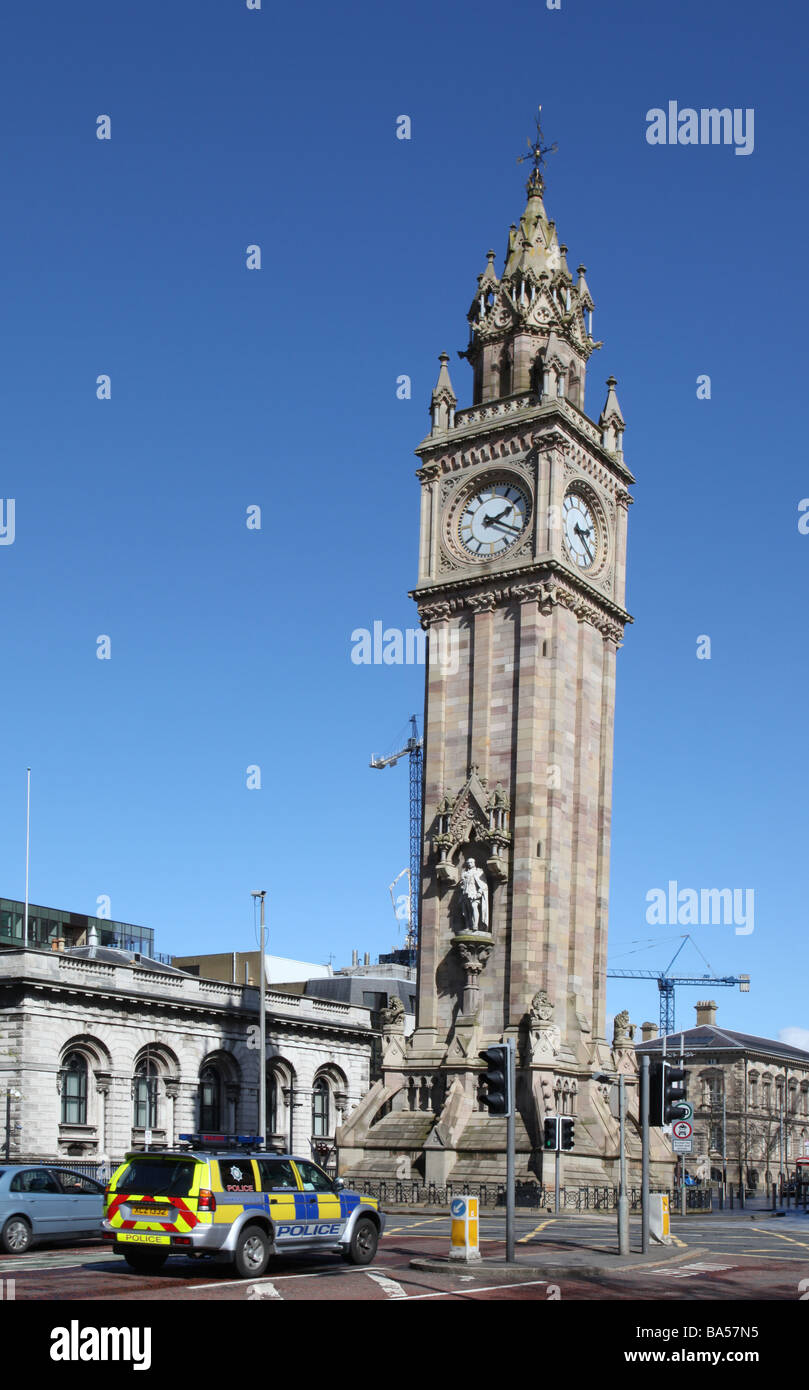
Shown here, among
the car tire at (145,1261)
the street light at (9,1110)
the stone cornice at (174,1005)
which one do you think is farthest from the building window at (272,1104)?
the car tire at (145,1261)

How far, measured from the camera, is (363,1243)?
2638cm

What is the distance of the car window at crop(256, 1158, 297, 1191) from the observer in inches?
969

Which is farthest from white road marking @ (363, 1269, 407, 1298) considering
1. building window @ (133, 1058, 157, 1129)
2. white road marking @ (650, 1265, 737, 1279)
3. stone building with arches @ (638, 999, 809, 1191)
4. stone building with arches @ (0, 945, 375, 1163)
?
stone building with arches @ (638, 999, 809, 1191)

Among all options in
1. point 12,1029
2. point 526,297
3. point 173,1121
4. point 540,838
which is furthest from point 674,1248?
point 526,297

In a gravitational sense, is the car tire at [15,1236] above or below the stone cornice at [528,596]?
below

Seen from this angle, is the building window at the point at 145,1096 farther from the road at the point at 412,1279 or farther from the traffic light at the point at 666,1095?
the traffic light at the point at 666,1095

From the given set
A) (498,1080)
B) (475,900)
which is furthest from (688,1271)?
(475,900)

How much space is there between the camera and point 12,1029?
55.9 meters

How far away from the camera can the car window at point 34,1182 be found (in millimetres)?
28422

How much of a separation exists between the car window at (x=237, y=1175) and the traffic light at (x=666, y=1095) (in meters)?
9.97

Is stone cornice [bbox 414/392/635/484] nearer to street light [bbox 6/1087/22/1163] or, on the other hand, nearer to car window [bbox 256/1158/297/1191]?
street light [bbox 6/1087/22/1163]
